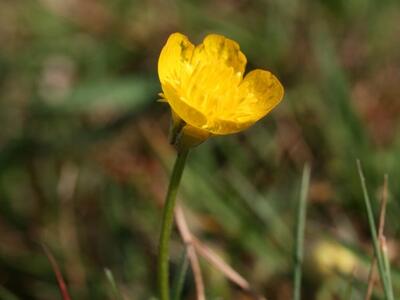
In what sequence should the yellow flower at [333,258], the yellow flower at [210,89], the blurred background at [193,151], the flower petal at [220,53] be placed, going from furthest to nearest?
the blurred background at [193,151] → the yellow flower at [333,258] → the flower petal at [220,53] → the yellow flower at [210,89]

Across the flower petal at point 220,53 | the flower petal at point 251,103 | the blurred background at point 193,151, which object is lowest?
the blurred background at point 193,151

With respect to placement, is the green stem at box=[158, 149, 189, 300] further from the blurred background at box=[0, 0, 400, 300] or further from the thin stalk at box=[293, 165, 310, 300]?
the blurred background at box=[0, 0, 400, 300]

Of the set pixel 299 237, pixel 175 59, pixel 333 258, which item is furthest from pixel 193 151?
pixel 175 59

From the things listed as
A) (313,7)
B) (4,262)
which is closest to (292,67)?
(313,7)

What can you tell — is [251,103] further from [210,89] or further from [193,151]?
[193,151]

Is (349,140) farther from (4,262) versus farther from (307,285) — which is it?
(4,262)

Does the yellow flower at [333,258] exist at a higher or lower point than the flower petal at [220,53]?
lower

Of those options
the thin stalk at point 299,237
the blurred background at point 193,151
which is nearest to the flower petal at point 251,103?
the thin stalk at point 299,237

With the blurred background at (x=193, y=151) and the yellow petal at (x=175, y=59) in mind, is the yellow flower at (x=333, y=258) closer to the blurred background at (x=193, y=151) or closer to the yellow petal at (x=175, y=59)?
the blurred background at (x=193, y=151)
